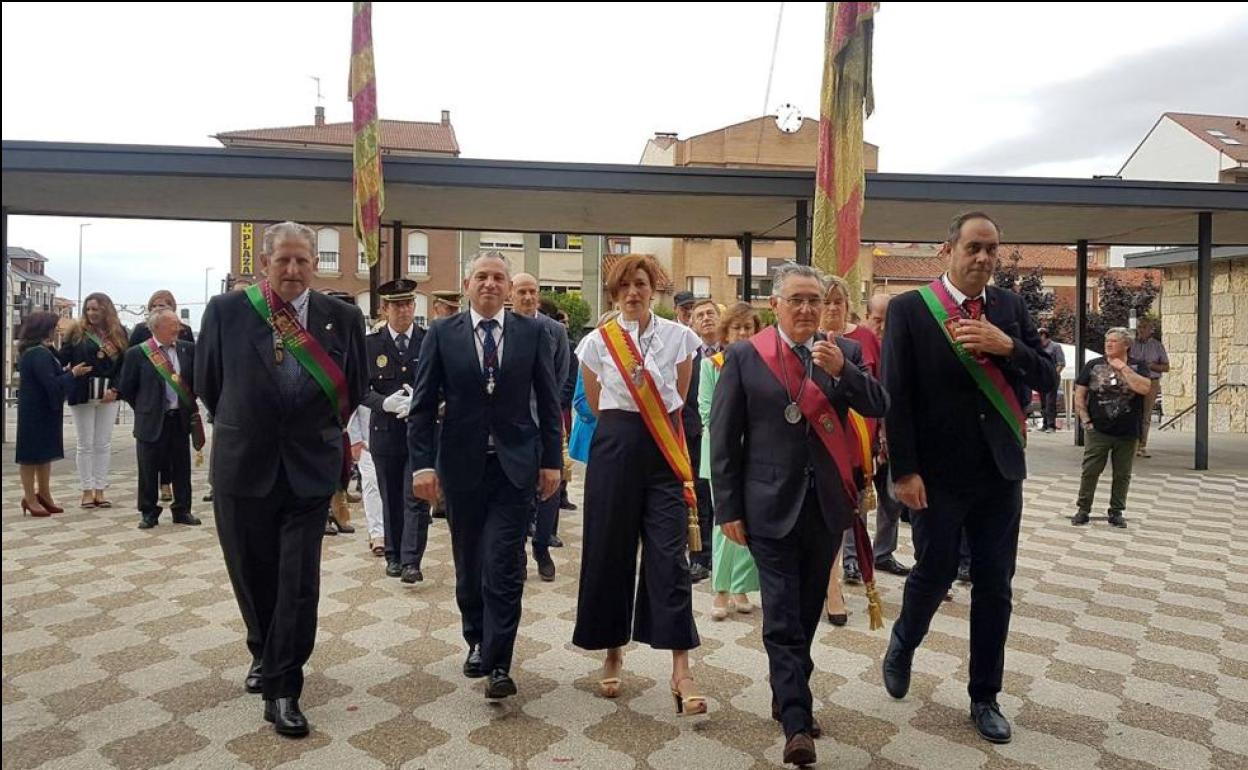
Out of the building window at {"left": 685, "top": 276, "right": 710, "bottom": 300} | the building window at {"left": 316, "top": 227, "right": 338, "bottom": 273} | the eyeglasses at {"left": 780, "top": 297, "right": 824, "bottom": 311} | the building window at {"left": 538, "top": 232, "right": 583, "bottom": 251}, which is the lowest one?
the eyeglasses at {"left": 780, "top": 297, "right": 824, "bottom": 311}

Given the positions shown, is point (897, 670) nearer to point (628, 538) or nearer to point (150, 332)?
point (628, 538)

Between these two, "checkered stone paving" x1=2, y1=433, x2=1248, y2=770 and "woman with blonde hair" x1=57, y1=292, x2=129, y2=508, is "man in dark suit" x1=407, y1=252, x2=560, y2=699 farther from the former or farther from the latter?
"woman with blonde hair" x1=57, y1=292, x2=129, y2=508

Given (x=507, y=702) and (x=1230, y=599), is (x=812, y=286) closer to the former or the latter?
(x=507, y=702)

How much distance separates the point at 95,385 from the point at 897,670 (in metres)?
7.48

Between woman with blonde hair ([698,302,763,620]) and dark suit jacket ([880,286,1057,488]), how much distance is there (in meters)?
1.06

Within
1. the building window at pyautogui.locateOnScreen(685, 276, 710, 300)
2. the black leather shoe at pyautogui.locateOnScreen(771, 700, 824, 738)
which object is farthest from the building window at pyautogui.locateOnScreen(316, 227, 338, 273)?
the black leather shoe at pyautogui.locateOnScreen(771, 700, 824, 738)

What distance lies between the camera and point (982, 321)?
3.56m

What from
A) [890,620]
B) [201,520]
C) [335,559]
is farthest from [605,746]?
[201,520]

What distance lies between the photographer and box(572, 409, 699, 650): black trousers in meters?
3.97

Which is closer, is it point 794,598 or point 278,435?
point 794,598

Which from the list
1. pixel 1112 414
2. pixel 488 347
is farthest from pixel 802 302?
pixel 1112 414

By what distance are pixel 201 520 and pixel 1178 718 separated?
24.1 ft

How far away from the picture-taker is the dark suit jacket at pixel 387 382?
6098 millimetres

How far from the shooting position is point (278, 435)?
375 cm
